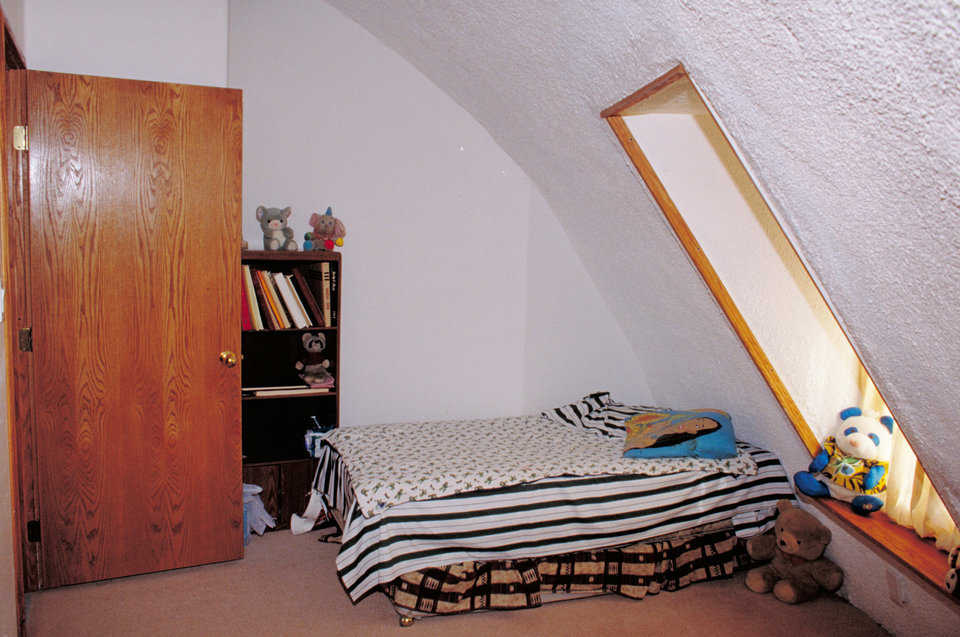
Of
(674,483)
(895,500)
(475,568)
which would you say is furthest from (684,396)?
(475,568)

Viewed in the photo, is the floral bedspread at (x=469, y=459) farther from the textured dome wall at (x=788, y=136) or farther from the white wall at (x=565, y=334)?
the textured dome wall at (x=788, y=136)

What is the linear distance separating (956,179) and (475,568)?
6.72ft

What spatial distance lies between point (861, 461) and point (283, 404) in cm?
271

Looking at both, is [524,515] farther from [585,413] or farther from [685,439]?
[585,413]

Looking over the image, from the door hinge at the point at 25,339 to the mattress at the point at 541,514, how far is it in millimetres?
1257

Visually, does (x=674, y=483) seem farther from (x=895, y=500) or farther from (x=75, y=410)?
(x=75, y=410)

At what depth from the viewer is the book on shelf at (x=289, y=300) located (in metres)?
3.27

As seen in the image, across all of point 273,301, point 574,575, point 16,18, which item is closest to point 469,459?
point 574,575

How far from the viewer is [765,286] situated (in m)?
2.79

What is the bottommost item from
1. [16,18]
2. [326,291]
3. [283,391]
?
[283,391]

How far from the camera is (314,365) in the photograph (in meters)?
3.41

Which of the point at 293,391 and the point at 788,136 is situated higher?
the point at 788,136

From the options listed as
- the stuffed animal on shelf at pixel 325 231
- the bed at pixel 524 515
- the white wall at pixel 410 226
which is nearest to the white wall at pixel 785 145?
the white wall at pixel 410 226

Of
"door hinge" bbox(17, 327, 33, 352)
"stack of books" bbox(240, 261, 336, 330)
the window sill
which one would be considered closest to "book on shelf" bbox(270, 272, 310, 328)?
"stack of books" bbox(240, 261, 336, 330)
